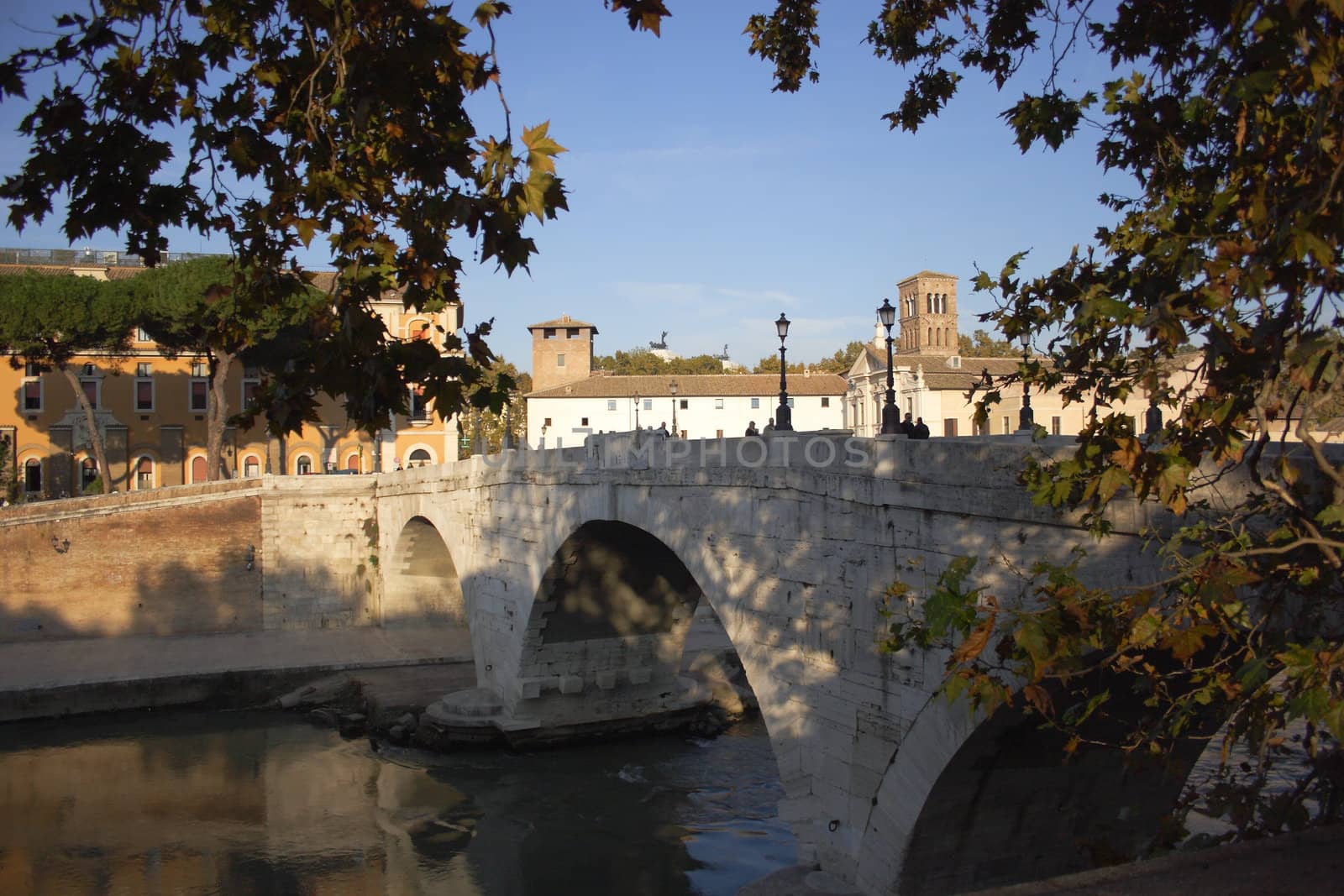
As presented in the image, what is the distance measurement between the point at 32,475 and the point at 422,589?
14571 mm

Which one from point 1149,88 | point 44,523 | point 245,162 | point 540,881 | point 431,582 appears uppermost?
point 1149,88

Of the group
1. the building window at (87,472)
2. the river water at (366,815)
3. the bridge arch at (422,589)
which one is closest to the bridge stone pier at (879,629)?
the river water at (366,815)

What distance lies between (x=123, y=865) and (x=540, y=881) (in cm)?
518

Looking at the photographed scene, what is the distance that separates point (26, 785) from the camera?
18.0 meters

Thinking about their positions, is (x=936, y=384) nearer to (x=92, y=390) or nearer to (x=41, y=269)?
(x=92, y=390)

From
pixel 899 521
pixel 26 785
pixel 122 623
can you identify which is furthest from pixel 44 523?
pixel 899 521

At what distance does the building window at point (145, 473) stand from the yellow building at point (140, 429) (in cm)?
3

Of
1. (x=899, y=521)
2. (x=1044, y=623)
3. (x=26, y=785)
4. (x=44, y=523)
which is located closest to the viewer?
(x=1044, y=623)

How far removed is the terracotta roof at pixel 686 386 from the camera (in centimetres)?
4947

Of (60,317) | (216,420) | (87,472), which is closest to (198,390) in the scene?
(87,472)

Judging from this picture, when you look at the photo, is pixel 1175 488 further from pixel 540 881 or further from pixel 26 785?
pixel 26 785

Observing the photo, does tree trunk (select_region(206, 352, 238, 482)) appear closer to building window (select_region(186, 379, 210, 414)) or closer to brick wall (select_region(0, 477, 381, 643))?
building window (select_region(186, 379, 210, 414))

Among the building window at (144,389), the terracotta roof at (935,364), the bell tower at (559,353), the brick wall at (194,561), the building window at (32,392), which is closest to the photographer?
the terracotta roof at (935,364)

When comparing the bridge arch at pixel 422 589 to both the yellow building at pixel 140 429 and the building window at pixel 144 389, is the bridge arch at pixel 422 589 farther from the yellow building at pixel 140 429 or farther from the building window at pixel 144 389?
the building window at pixel 144 389
